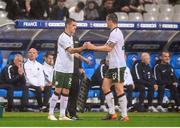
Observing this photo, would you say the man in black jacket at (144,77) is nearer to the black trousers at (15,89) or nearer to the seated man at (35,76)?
the seated man at (35,76)

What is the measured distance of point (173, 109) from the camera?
21188 millimetres

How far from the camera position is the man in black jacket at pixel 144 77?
20750mm

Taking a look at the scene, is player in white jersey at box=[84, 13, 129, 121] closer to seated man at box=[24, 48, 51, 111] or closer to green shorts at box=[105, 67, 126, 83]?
green shorts at box=[105, 67, 126, 83]

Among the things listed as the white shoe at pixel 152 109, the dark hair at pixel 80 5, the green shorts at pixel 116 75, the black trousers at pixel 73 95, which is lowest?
the white shoe at pixel 152 109

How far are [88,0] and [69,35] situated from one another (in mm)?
8731

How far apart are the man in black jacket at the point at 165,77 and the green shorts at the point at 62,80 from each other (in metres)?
5.85

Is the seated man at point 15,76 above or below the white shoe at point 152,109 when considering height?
above

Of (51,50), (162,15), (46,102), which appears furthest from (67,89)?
(162,15)

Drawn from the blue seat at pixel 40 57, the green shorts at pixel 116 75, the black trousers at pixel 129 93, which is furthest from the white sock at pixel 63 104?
the blue seat at pixel 40 57

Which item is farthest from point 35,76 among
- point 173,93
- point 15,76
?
point 173,93

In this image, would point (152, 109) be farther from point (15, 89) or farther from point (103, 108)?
point (15, 89)

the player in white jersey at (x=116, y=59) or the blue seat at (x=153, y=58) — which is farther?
the blue seat at (x=153, y=58)

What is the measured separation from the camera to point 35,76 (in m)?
20.6

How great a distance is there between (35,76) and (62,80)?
509 cm
